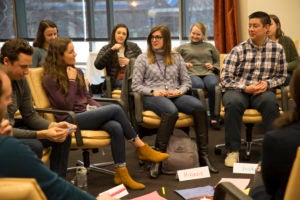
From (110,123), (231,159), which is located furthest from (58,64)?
(231,159)

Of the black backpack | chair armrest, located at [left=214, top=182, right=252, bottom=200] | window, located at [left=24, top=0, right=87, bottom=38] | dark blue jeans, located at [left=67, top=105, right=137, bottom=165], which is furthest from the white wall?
chair armrest, located at [left=214, top=182, right=252, bottom=200]

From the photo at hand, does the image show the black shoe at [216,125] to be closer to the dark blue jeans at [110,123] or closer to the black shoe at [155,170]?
the black shoe at [155,170]

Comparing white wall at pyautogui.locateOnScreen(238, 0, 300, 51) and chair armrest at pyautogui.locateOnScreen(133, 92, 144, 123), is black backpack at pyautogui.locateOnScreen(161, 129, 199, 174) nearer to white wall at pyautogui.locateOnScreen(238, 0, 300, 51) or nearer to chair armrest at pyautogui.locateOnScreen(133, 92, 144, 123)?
Result: chair armrest at pyautogui.locateOnScreen(133, 92, 144, 123)

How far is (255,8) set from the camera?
5352 mm

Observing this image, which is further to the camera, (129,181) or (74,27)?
(74,27)

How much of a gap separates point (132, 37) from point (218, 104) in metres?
3.46

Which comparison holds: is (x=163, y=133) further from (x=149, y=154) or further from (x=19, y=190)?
(x=19, y=190)

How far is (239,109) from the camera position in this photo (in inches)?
137

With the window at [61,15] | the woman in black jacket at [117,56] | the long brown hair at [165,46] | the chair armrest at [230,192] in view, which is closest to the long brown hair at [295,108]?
the chair armrest at [230,192]

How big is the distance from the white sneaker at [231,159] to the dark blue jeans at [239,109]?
40 millimetres

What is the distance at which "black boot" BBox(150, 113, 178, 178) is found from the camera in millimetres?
3361

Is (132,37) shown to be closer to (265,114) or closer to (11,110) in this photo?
(265,114)

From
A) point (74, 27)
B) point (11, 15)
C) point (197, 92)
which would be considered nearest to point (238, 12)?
point (197, 92)

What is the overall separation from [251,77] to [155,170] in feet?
3.77
